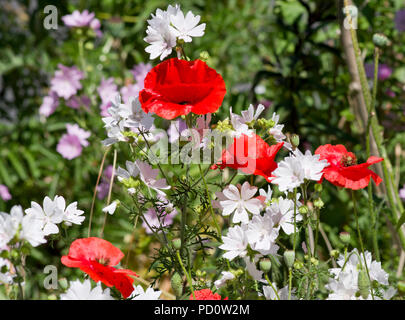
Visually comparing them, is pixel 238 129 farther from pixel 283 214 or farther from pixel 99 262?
pixel 99 262

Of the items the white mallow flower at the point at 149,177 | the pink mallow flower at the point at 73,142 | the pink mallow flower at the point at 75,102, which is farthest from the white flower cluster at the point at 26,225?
the pink mallow flower at the point at 75,102

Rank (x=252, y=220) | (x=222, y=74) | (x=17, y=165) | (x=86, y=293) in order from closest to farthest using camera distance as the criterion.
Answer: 1. (x=86, y=293)
2. (x=252, y=220)
3. (x=17, y=165)
4. (x=222, y=74)

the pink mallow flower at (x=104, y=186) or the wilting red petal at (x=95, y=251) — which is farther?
the pink mallow flower at (x=104, y=186)

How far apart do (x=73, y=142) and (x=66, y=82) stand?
18cm

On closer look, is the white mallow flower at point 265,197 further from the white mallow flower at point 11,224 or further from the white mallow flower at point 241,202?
the white mallow flower at point 11,224

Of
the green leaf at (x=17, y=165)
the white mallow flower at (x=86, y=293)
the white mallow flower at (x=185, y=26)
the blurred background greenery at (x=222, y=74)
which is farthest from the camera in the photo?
the green leaf at (x=17, y=165)

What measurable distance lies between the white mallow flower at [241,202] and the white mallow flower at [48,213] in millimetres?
214

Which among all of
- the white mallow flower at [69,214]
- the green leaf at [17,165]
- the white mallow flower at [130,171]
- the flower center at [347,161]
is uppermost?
the green leaf at [17,165]

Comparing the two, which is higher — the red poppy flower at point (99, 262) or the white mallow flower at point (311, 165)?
the white mallow flower at point (311, 165)

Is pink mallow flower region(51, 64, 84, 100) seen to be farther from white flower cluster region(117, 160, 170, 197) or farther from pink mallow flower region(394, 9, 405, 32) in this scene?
pink mallow flower region(394, 9, 405, 32)

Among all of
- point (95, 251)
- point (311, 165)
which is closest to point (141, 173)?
point (95, 251)

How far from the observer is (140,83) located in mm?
1337

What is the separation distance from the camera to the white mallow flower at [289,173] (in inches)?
22.4

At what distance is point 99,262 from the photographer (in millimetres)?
616
